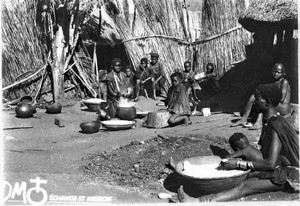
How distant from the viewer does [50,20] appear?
9375mm

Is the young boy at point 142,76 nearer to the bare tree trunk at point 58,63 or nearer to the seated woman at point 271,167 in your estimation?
the bare tree trunk at point 58,63

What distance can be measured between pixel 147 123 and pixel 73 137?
54.2 inches

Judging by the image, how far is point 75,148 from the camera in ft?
19.2

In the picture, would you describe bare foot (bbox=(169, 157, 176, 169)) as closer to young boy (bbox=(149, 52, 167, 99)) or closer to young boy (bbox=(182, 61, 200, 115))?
young boy (bbox=(182, 61, 200, 115))

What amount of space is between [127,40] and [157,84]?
4.73ft

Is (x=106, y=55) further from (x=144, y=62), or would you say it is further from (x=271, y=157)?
(x=271, y=157)

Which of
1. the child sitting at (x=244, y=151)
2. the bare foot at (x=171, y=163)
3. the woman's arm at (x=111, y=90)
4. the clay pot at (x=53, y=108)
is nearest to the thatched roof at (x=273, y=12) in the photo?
the woman's arm at (x=111, y=90)

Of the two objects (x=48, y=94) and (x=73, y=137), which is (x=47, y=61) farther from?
(x=73, y=137)

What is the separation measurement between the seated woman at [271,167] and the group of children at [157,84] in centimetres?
317

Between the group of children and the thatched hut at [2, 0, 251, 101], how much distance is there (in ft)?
2.15

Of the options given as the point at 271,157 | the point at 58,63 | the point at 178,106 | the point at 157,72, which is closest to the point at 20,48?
the point at 58,63

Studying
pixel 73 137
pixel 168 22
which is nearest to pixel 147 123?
pixel 73 137

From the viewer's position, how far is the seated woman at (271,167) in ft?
12.9

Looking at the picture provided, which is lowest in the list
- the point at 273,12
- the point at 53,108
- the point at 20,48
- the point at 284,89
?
the point at 53,108
